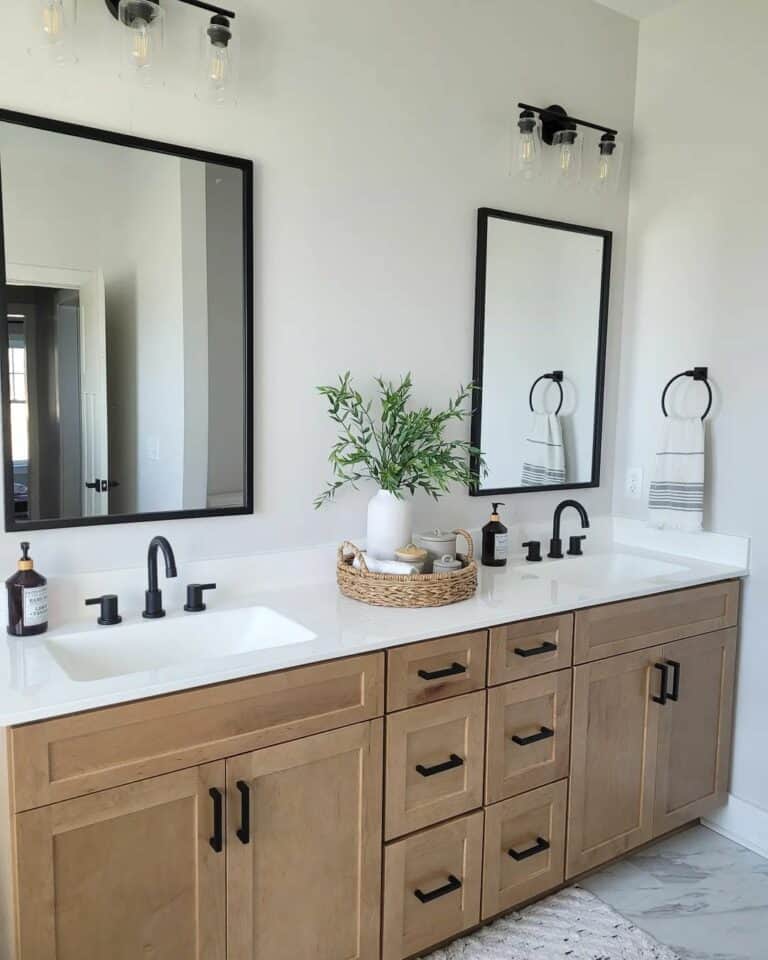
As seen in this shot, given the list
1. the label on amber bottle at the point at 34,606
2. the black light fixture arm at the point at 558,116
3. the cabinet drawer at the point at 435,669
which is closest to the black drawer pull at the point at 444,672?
the cabinet drawer at the point at 435,669

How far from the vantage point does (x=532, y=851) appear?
2.01 metres

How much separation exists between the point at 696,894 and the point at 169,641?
5.65 ft

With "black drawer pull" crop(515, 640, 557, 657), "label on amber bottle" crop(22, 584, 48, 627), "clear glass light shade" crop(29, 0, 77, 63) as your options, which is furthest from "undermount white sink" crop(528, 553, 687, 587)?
"clear glass light shade" crop(29, 0, 77, 63)

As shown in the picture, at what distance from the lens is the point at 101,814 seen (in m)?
Result: 1.35

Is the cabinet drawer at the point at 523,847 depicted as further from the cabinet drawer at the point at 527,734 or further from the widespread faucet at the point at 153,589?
the widespread faucet at the point at 153,589

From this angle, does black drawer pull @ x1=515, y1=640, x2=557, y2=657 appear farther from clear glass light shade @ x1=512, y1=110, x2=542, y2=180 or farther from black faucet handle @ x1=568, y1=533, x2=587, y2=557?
clear glass light shade @ x1=512, y1=110, x2=542, y2=180

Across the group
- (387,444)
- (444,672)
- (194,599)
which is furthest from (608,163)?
(194,599)

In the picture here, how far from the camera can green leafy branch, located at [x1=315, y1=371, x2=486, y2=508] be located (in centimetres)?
210

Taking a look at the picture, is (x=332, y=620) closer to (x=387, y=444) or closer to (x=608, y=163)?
(x=387, y=444)

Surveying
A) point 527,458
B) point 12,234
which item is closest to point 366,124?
point 12,234

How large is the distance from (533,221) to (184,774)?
201 cm

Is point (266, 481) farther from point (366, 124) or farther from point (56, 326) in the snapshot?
point (366, 124)

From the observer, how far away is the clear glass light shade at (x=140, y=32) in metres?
1.70

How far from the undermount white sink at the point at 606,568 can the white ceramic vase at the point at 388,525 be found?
1.80 feet
